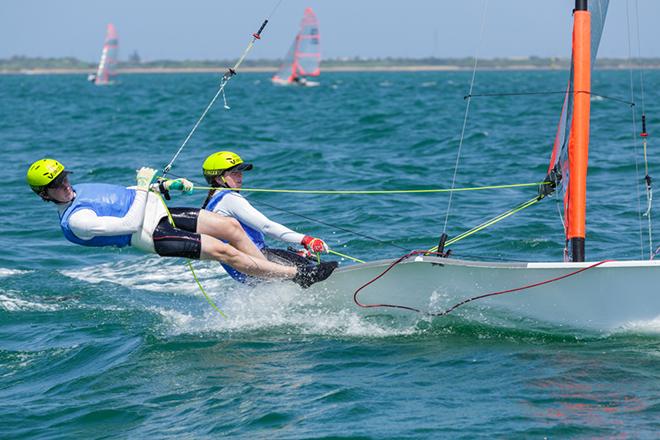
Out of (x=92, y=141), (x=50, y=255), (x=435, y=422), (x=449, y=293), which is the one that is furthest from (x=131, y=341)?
(x=92, y=141)

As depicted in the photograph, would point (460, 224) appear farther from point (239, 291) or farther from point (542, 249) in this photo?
point (239, 291)

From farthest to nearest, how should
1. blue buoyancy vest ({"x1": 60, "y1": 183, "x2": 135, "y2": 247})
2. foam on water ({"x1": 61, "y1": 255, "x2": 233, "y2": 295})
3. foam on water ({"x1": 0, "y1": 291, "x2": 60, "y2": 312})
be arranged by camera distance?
foam on water ({"x1": 61, "y1": 255, "x2": 233, "y2": 295})
foam on water ({"x1": 0, "y1": 291, "x2": 60, "y2": 312})
blue buoyancy vest ({"x1": 60, "y1": 183, "x2": 135, "y2": 247})

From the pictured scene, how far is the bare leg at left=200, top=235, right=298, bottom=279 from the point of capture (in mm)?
6469

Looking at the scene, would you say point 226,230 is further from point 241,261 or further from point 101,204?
point 101,204

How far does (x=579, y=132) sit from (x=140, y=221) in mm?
3010

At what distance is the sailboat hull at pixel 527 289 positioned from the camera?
6027 mm

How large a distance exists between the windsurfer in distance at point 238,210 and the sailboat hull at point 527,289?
0.42m

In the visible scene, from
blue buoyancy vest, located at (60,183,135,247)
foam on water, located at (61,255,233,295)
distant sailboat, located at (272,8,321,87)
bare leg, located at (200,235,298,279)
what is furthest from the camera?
distant sailboat, located at (272,8,321,87)

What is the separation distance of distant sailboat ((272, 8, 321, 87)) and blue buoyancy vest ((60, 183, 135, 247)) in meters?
46.3

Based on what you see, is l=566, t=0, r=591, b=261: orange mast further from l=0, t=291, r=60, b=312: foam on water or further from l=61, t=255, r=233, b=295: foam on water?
l=0, t=291, r=60, b=312: foam on water

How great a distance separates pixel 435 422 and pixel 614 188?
830 cm

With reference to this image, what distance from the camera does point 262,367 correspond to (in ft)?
19.5

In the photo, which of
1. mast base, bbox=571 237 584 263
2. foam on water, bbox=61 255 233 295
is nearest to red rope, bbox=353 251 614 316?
mast base, bbox=571 237 584 263

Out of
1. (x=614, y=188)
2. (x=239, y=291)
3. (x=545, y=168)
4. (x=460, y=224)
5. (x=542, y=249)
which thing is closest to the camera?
(x=239, y=291)
